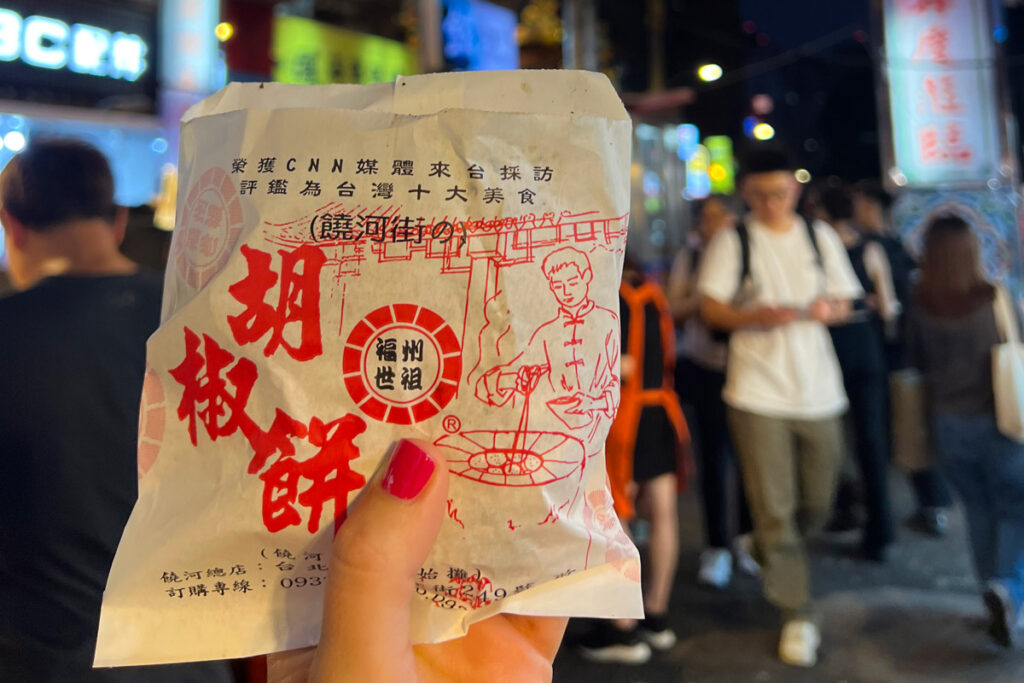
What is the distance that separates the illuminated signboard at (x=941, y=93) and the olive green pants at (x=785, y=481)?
3651 mm

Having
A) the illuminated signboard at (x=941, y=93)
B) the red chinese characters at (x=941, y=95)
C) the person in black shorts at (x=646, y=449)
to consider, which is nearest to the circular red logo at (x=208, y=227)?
the person in black shorts at (x=646, y=449)

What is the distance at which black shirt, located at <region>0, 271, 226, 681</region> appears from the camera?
1.03 meters

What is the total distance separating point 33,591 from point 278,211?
775mm

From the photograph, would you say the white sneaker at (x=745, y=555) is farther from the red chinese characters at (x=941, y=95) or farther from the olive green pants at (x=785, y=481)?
the red chinese characters at (x=941, y=95)

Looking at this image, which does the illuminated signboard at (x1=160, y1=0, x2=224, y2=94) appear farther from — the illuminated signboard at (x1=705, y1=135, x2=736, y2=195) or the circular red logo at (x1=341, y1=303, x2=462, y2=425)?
the illuminated signboard at (x1=705, y1=135, x2=736, y2=195)

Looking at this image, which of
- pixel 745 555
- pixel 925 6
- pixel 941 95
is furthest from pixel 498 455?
pixel 925 6

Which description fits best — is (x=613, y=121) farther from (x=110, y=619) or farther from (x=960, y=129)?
(x=960, y=129)

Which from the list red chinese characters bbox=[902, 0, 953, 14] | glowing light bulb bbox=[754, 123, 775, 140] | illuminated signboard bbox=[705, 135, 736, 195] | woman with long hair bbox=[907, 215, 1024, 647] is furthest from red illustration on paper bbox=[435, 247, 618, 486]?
glowing light bulb bbox=[754, 123, 775, 140]

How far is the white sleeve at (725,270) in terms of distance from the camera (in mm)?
2438

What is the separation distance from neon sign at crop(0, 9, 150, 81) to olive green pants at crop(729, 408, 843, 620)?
3140 millimetres

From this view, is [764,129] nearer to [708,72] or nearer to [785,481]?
[708,72]

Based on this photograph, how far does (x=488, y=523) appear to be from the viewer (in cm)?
63

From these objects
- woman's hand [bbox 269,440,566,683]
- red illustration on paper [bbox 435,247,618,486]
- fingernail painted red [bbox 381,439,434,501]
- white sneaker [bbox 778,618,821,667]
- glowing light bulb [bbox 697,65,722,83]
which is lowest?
white sneaker [bbox 778,618,821,667]

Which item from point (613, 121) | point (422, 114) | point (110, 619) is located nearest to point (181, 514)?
point (110, 619)
